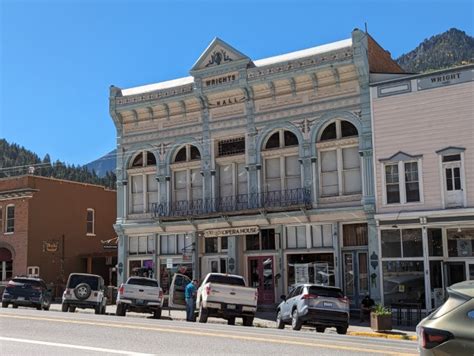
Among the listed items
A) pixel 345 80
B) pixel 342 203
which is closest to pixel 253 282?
pixel 342 203

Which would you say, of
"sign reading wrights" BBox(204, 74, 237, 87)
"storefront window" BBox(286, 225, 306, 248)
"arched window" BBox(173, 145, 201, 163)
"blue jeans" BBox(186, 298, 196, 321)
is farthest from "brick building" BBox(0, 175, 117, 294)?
"blue jeans" BBox(186, 298, 196, 321)

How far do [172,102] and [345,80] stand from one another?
8989 millimetres

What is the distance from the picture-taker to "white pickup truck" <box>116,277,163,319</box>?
971 inches

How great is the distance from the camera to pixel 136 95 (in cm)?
3341

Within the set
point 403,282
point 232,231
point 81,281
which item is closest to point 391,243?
point 403,282

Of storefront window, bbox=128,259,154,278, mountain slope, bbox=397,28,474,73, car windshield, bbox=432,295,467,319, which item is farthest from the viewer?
mountain slope, bbox=397,28,474,73

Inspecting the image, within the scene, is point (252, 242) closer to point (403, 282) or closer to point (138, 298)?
point (138, 298)

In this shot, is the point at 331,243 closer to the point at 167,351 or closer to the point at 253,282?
the point at 253,282

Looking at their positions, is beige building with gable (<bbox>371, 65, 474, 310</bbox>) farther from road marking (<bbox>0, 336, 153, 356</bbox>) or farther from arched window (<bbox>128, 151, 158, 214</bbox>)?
road marking (<bbox>0, 336, 153, 356</bbox>)

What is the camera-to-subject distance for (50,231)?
42.7 m

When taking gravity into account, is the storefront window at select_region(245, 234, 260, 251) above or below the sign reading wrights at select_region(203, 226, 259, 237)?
below

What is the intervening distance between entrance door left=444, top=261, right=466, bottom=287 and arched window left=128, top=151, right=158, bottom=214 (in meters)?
14.8

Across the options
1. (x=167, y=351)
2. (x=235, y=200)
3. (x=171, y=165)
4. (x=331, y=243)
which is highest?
(x=171, y=165)

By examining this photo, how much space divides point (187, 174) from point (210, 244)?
3589mm
